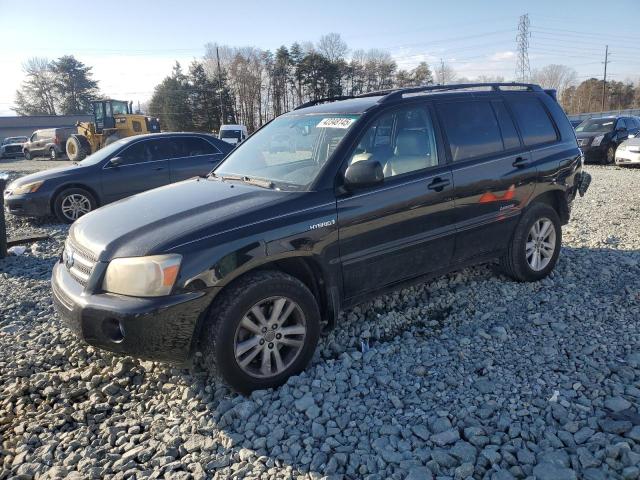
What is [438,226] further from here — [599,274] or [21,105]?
[21,105]

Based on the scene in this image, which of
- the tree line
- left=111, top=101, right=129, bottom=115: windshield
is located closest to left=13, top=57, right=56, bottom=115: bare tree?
the tree line

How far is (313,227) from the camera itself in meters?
3.31

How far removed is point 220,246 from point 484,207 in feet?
8.46

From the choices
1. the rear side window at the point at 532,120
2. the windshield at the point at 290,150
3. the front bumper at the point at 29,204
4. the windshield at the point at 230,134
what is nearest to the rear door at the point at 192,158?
the front bumper at the point at 29,204

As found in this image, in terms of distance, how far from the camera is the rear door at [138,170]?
349 inches

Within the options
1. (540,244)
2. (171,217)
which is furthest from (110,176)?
(540,244)

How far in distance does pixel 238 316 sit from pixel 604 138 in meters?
17.3

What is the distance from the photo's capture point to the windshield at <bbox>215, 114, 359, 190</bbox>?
12.1 feet

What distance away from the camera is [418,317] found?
4.30 meters

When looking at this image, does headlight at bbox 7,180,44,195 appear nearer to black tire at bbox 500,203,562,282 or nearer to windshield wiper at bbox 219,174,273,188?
windshield wiper at bbox 219,174,273,188

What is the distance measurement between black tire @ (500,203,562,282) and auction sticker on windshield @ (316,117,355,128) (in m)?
2.14

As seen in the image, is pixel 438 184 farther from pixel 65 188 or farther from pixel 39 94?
pixel 39 94

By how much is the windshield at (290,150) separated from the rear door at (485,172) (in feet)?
3.45

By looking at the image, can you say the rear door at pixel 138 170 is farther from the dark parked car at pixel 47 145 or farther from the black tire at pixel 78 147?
the dark parked car at pixel 47 145
